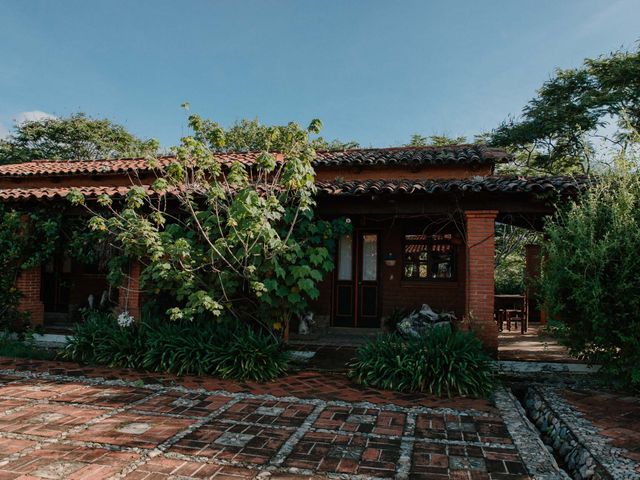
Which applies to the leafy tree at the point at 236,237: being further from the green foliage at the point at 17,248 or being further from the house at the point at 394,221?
the green foliage at the point at 17,248

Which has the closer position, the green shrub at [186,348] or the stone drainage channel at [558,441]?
the stone drainage channel at [558,441]

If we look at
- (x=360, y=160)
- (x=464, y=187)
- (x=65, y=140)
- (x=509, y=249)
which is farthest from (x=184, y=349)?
(x=65, y=140)

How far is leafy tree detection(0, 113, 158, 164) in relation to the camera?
73.9ft

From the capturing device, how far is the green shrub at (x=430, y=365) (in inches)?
225

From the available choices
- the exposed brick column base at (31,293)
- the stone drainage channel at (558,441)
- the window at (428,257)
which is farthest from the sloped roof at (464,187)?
the stone drainage channel at (558,441)

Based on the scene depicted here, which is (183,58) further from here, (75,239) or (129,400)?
(129,400)

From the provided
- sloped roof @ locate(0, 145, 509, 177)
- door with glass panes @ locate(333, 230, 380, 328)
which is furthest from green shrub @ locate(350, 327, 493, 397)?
sloped roof @ locate(0, 145, 509, 177)

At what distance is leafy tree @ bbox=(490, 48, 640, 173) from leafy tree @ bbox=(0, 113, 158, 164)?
19054 mm

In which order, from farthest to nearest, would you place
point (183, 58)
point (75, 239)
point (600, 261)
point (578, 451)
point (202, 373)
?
point (183, 58), point (75, 239), point (202, 373), point (600, 261), point (578, 451)

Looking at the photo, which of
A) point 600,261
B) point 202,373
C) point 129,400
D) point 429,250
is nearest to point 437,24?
point 429,250

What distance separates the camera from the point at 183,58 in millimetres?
11164

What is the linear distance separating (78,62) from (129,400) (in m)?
11.2

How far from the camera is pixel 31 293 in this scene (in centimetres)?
906

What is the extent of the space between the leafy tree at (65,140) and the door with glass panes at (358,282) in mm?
16513
